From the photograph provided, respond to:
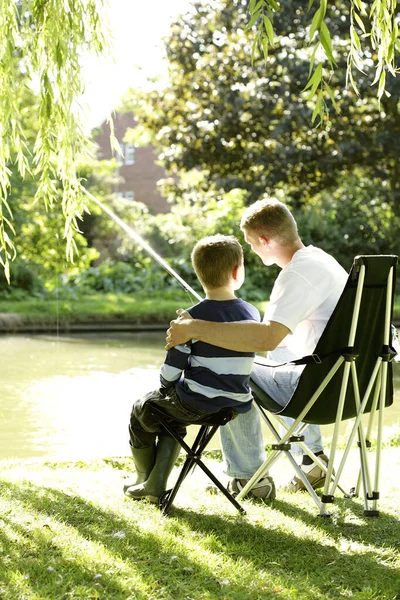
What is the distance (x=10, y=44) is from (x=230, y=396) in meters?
1.64


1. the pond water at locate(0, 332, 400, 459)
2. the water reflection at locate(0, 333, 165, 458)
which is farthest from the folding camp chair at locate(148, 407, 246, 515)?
the water reflection at locate(0, 333, 165, 458)

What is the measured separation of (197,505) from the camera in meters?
3.58

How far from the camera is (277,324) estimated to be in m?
3.30

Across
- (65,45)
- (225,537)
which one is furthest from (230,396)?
(65,45)

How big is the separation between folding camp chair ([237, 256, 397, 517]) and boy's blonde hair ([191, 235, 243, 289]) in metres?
0.43

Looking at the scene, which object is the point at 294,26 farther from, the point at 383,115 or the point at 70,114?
the point at 70,114

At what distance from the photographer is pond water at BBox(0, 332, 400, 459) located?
19.1ft

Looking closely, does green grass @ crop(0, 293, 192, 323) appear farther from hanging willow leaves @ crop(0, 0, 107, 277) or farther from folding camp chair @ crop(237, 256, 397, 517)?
folding camp chair @ crop(237, 256, 397, 517)

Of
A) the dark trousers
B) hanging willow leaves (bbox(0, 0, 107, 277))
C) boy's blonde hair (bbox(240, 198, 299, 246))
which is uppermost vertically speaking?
hanging willow leaves (bbox(0, 0, 107, 277))

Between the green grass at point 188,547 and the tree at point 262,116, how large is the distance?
12883mm

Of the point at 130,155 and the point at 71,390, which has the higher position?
the point at 130,155

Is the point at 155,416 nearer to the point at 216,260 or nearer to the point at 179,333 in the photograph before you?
the point at 179,333

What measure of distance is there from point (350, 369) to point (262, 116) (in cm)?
1353

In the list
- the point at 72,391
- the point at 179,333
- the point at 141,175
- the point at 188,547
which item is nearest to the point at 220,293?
the point at 179,333
